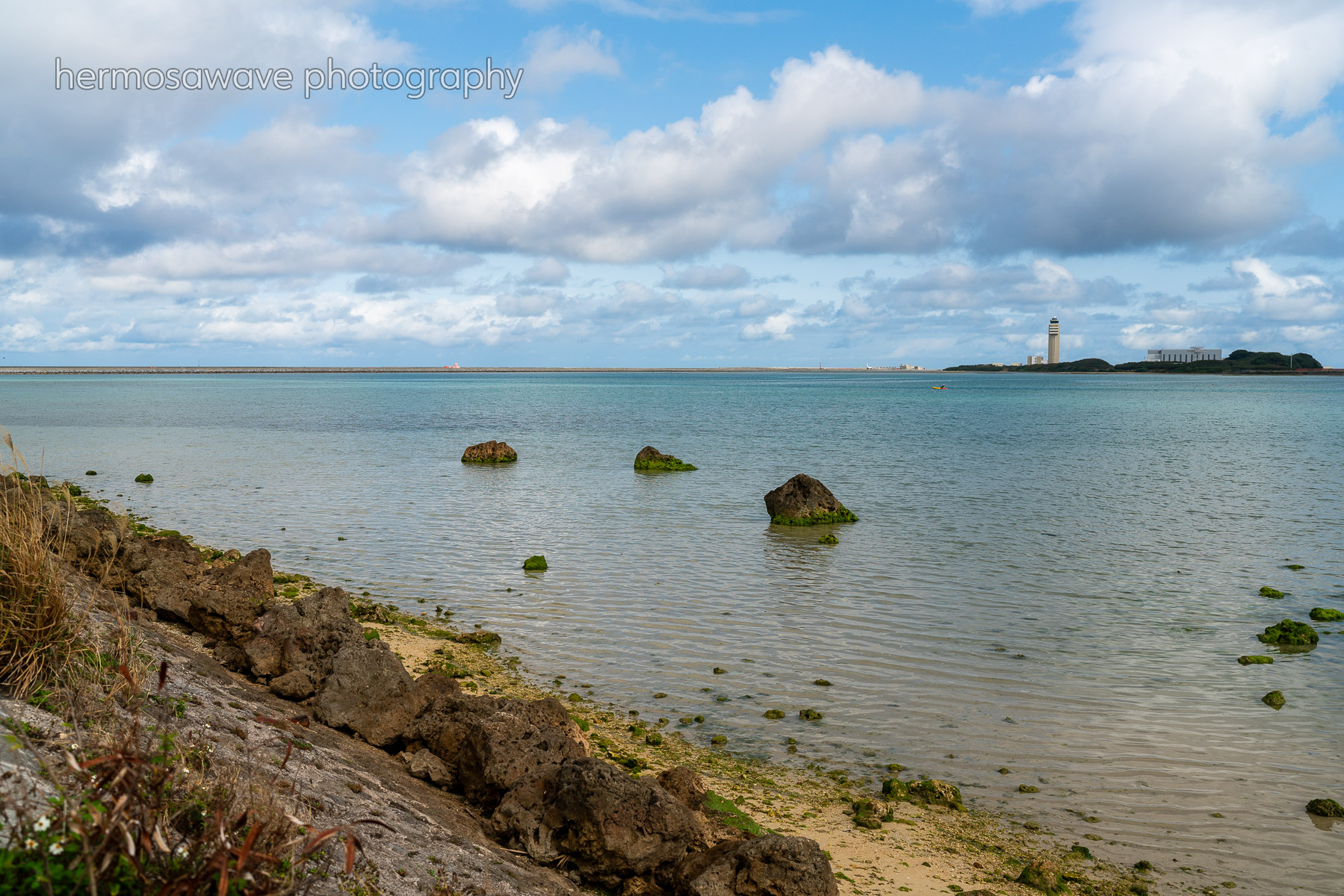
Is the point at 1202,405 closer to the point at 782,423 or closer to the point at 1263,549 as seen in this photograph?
the point at 782,423

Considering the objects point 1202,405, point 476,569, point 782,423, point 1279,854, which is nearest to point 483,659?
point 476,569

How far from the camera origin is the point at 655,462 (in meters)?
34.3

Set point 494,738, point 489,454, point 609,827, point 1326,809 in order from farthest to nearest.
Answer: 1. point 489,454
2. point 1326,809
3. point 494,738
4. point 609,827

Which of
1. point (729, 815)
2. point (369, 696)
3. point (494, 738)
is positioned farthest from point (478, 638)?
point (729, 815)

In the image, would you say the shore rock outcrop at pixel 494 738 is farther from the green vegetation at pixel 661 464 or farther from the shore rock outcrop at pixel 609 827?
the green vegetation at pixel 661 464

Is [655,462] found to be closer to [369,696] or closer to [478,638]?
[478,638]

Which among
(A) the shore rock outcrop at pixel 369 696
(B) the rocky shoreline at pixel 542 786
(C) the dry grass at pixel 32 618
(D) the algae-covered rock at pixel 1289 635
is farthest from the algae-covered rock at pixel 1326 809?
(C) the dry grass at pixel 32 618

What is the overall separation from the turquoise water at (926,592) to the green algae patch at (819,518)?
48cm

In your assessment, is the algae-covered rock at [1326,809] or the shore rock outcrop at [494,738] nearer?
the shore rock outcrop at [494,738]

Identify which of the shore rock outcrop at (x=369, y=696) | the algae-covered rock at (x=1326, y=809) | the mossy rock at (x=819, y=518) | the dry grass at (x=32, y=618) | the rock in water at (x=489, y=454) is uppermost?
the dry grass at (x=32, y=618)

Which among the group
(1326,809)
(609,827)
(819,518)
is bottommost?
(1326,809)

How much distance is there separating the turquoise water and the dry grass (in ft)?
19.4

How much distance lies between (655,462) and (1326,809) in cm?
2734

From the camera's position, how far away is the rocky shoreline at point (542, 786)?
5.77 meters
